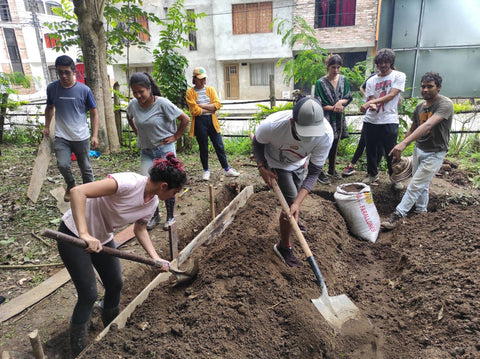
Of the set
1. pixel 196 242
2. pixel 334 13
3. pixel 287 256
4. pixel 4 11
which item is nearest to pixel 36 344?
pixel 196 242

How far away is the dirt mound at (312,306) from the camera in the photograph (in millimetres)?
2295

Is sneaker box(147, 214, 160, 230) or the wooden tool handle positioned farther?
sneaker box(147, 214, 160, 230)

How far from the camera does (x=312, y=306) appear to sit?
2.68 m

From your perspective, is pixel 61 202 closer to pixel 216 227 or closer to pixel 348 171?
pixel 216 227

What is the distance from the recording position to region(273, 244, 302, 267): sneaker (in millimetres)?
3279

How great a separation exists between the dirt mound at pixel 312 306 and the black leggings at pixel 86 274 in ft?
0.86

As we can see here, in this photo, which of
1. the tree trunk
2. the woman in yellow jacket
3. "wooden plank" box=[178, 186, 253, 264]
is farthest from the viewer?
the tree trunk

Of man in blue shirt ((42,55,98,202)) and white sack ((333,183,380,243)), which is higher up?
man in blue shirt ((42,55,98,202))

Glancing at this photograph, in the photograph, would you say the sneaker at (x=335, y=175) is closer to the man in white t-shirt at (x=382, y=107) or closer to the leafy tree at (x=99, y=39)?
the man in white t-shirt at (x=382, y=107)

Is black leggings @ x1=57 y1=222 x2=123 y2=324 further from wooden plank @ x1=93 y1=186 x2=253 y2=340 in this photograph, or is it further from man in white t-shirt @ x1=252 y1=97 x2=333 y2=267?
man in white t-shirt @ x1=252 y1=97 x2=333 y2=267

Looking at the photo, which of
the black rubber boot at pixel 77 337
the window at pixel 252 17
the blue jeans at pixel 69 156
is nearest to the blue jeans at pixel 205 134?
the blue jeans at pixel 69 156

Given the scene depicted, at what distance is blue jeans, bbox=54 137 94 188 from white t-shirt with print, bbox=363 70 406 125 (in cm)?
399

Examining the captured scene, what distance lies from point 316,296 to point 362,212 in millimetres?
1641

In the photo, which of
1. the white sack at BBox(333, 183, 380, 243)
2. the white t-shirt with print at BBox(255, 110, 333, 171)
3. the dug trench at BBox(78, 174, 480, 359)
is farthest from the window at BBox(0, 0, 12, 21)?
the white sack at BBox(333, 183, 380, 243)
